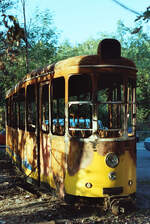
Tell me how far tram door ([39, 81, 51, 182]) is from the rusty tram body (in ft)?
0.08

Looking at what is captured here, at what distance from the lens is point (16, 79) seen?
77.4 ft

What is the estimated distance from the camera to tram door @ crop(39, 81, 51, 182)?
24.6 ft

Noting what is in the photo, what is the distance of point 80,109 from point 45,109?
0.97 metres

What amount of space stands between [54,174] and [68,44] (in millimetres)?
64245

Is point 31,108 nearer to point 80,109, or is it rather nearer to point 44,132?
point 44,132

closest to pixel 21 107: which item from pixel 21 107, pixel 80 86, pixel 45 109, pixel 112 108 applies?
pixel 21 107

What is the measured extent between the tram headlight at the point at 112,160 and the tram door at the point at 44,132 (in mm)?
1702

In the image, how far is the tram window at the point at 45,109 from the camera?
25.2 feet

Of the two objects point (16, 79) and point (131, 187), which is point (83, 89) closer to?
point (131, 187)

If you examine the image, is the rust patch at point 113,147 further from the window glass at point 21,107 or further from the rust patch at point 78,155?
the window glass at point 21,107

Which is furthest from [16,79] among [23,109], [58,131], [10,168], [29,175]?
[58,131]

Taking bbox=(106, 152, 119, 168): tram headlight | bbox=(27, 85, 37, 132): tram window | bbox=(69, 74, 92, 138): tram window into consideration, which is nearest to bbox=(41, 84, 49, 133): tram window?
bbox=(27, 85, 37, 132): tram window

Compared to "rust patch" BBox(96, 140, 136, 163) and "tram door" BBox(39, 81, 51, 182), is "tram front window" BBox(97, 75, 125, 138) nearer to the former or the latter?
"rust patch" BBox(96, 140, 136, 163)

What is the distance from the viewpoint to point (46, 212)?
21.4 ft
